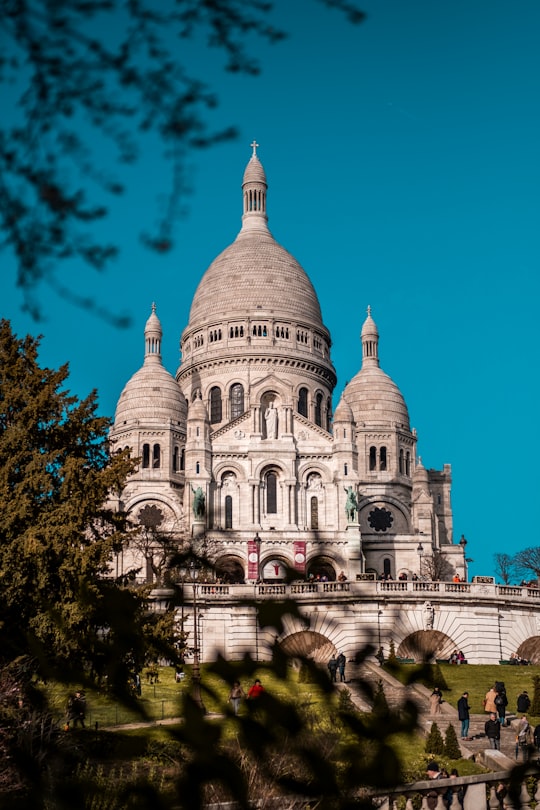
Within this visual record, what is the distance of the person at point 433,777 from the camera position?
24.5m

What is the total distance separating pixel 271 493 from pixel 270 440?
3601mm

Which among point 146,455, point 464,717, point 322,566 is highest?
point 146,455

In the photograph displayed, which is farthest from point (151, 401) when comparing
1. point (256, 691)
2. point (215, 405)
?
point (256, 691)

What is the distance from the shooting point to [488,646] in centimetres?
4888

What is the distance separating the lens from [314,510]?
80.8 m

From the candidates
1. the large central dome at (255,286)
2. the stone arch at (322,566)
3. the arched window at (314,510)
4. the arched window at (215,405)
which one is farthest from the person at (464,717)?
the large central dome at (255,286)

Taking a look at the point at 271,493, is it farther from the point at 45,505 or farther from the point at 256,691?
the point at 256,691

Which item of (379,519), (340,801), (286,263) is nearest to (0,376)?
(340,801)

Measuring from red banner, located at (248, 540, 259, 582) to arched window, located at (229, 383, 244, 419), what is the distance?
17.1 m

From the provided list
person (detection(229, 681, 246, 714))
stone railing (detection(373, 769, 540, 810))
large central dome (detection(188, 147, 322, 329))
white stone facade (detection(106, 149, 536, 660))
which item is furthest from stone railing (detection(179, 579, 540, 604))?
large central dome (detection(188, 147, 322, 329))

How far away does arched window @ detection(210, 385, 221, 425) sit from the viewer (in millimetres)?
93062

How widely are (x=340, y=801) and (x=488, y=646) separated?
1561 inches

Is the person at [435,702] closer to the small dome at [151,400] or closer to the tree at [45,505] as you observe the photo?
the tree at [45,505]

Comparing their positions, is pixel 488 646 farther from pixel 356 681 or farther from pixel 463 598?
pixel 356 681
